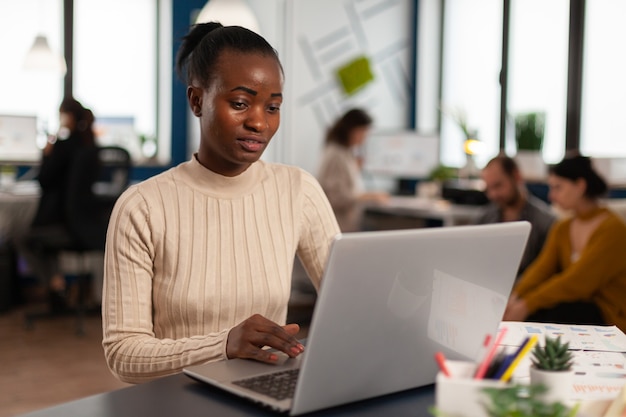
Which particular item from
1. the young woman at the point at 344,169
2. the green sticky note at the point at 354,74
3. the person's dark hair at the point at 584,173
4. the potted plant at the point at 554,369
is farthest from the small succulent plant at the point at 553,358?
the green sticky note at the point at 354,74

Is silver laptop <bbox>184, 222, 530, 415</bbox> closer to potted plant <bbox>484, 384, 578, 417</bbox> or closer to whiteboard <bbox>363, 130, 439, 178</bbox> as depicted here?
potted plant <bbox>484, 384, 578, 417</bbox>

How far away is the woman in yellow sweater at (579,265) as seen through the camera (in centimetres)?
305

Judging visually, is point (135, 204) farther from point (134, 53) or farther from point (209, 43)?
point (134, 53)

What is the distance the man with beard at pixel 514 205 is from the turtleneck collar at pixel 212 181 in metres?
2.37

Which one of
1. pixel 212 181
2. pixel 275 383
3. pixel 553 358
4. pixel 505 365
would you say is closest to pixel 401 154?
pixel 212 181

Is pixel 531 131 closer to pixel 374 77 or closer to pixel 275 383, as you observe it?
pixel 374 77

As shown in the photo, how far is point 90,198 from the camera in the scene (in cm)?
474

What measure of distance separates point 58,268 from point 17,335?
27.4 inches

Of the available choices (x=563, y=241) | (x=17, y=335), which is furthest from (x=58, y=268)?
(x=563, y=241)

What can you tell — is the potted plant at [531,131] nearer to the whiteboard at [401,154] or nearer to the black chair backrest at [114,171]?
the whiteboard at [401,154]

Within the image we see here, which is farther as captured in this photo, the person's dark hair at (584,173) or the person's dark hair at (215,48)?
the person's dark hair at (584,173)

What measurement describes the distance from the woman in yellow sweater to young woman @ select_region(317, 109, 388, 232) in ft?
5.56

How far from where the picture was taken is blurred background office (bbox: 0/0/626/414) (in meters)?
5.57

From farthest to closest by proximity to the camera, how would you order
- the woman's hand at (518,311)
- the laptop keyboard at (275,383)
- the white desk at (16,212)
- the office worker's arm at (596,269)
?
the white desk at (16,212), the woman's hand at (518,311), the office worker's arm at (596,269), the laptop keyboard at (275,383)
